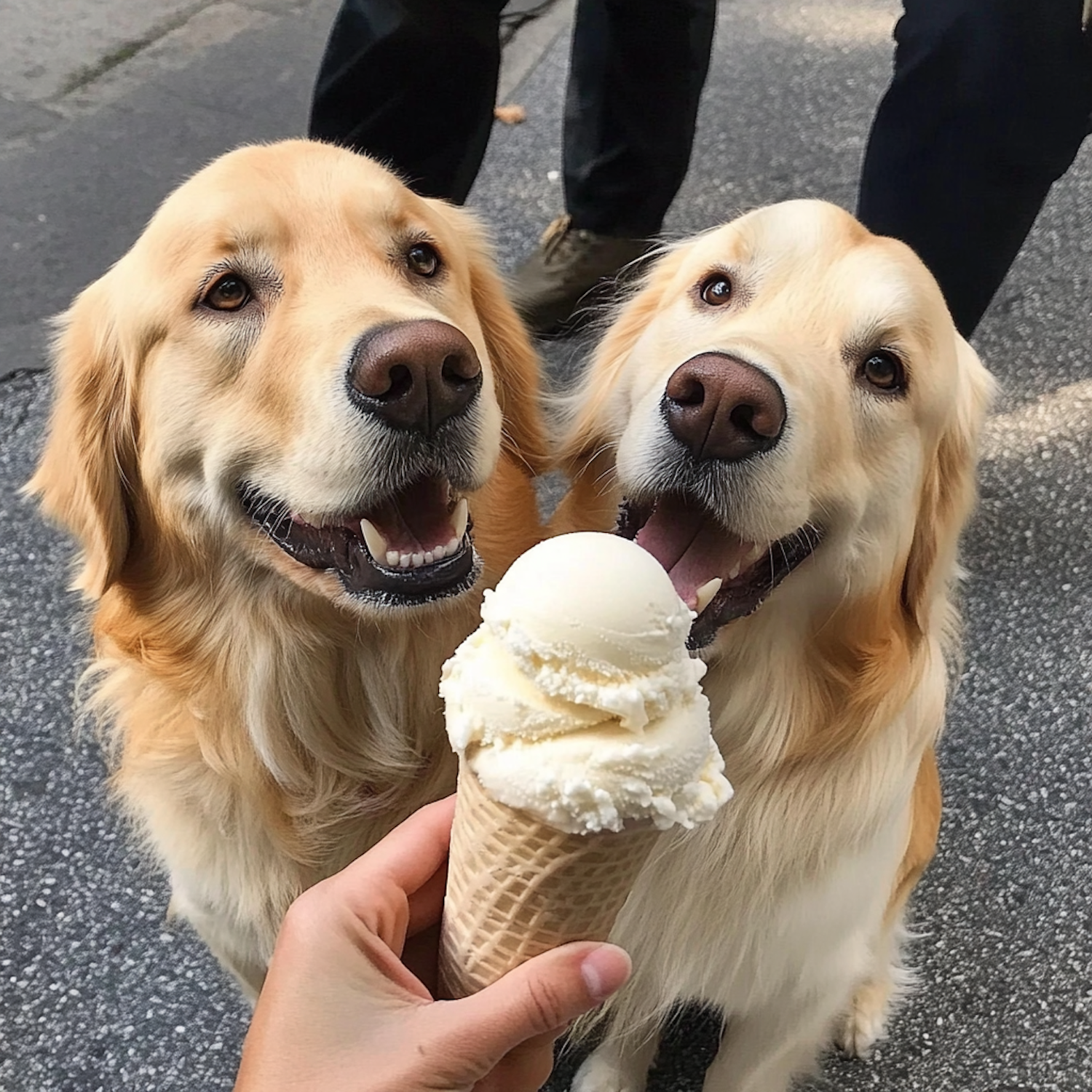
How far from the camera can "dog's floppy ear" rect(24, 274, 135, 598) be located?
4.36 ft

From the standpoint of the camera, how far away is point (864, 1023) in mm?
1754

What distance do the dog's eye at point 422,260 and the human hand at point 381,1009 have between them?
28.6 inches

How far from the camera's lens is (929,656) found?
1.39 meters

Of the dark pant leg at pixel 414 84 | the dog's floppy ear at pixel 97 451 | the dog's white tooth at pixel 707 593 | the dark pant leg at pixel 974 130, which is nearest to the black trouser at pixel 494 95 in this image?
the dark pant leg at pixel 414 84

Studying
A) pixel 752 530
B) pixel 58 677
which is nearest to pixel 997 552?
pixel 752 530

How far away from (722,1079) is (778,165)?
9.87 feet

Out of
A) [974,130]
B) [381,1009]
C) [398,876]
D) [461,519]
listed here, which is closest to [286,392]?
[461,519]

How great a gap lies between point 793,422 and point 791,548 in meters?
0.18

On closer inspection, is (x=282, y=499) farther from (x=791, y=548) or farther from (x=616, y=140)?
(x=616, y=140)

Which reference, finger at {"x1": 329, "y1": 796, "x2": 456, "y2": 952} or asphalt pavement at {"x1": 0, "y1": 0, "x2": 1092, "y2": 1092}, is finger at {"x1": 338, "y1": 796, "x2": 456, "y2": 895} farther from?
asphalt pavement at {"x1": 0, "y1": 0, "x2": 1092, "y2": 1092}

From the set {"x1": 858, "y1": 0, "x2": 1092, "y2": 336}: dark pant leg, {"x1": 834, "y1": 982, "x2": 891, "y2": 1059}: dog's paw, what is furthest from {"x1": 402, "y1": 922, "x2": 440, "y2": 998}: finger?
{"x1": 858, "y1": 0, "x2": 1092, "y2": 336}: dark pant leg

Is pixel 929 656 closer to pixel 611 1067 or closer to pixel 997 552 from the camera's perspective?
pixel 611 1067

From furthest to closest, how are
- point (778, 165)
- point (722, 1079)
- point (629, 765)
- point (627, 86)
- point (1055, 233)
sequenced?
point (778, 165)
point (1055, 233)
point (627, 86)
point (722, 1079)
point (629, 765)

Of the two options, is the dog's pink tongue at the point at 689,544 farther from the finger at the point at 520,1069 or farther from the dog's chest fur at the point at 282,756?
the finger at the point at 520,1069
